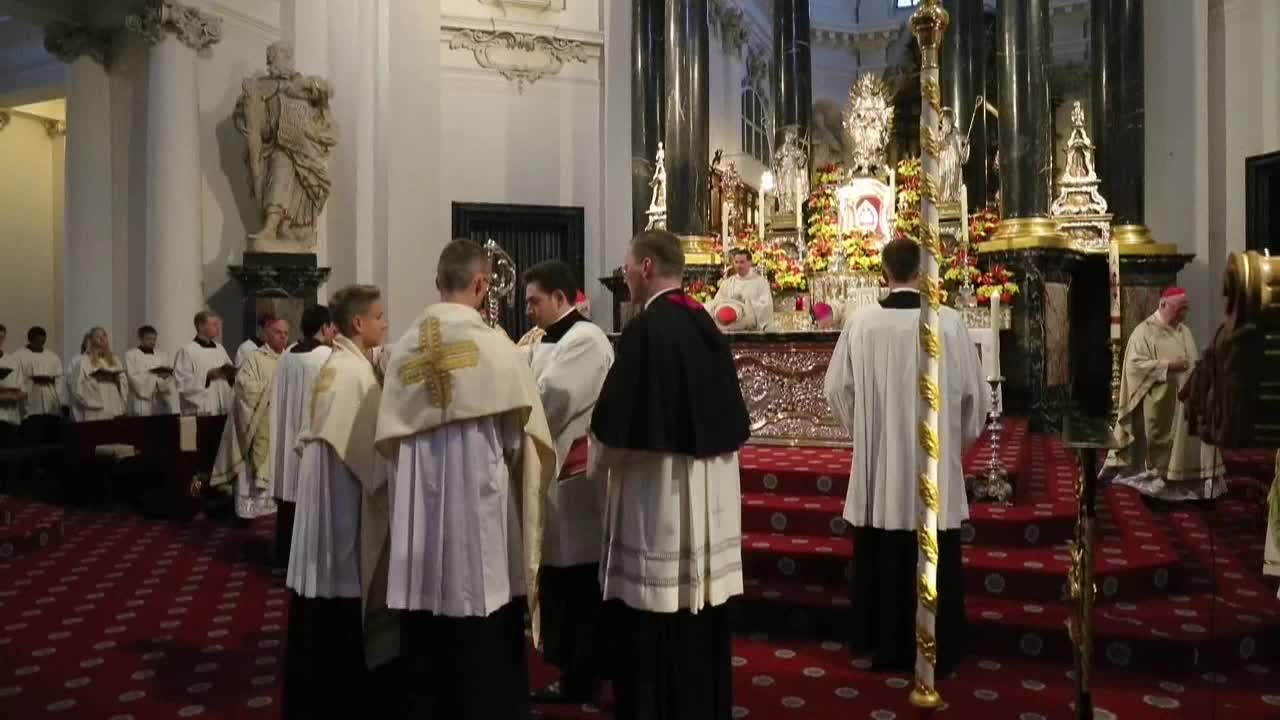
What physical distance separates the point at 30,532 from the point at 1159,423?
931 cm

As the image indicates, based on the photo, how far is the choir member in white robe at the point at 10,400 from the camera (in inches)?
418

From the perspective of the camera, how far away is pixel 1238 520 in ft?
24.7

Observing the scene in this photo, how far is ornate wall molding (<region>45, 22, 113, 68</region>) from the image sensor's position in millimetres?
11781

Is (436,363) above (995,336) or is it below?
below

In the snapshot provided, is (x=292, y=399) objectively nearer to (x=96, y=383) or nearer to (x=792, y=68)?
(x=96, y=383)

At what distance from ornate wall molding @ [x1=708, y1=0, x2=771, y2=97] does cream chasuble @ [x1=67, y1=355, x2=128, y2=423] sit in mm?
12473

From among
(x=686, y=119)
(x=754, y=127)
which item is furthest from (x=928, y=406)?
(x=754, y=127)

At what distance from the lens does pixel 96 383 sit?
10195 mm

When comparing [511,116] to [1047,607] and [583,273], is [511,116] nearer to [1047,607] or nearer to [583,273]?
[583,273]

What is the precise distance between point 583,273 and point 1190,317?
27.9 ft

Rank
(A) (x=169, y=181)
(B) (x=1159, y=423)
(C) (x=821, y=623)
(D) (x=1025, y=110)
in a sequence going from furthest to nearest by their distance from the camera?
1. (A) (x=169, y=181)
2. (D) (x=1025, y=110)
3. (B) (x=1159, y=423)
4. (C) (x=821, y=623)

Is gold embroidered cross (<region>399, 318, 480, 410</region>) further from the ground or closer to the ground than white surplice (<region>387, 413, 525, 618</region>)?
further from the ground

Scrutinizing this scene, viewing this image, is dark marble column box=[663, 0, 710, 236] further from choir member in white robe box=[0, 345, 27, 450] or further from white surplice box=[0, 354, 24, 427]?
white surplice box=[0, 354, 24, 427]

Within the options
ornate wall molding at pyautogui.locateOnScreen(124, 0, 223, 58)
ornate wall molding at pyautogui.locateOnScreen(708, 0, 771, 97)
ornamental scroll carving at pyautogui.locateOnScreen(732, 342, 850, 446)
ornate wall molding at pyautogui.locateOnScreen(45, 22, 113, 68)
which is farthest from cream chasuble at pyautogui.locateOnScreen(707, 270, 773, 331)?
ornate wall molding at pyautogui.locateOnScreen(708, 0, 771, 97)
